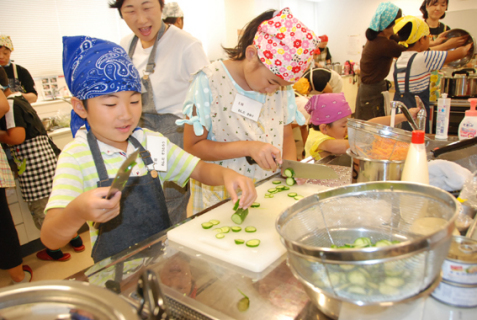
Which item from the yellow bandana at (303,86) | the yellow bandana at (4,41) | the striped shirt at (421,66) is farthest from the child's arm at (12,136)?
the striped shirt at (421,66)

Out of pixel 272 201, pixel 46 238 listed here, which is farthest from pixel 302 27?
pixel 46 238

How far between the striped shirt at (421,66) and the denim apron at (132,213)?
2.38m

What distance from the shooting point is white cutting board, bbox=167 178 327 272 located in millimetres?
907

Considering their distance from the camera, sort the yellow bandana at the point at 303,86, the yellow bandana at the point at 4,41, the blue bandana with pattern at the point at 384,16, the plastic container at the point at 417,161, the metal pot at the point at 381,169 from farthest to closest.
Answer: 1. the yellow bandana at the point at 303,86
2. the blue bandana with pattern at the point at 384,16
3. the yellow bandana at the point at 4,41
4. the metal pot at the point at 381,169
5. the plastic container at the point at 417,161

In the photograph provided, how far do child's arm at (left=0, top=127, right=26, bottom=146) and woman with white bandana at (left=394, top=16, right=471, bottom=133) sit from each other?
3060mm

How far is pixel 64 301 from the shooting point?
56 cm

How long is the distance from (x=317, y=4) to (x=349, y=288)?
10017mm

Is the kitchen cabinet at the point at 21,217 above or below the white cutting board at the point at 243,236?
below

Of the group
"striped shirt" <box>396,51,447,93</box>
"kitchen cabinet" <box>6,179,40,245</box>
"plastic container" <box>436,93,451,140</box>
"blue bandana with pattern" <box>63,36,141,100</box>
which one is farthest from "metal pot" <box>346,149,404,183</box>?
"kitchen cabinet" <box>6,179,40,245</box>

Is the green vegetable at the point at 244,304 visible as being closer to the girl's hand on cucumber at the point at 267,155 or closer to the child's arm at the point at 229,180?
the child's arm at the point at 229,180

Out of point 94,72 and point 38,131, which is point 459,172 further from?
point 38,131

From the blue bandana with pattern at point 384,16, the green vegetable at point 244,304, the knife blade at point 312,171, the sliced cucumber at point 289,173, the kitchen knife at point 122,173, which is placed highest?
the blue bandana with pattern at point 384,16

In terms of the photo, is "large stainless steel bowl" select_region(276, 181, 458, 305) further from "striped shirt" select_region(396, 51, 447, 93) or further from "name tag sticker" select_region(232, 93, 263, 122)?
"striped shirt" select_region(396, 51, 447, 93)

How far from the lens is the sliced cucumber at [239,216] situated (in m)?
1.13
